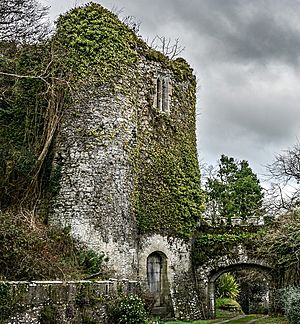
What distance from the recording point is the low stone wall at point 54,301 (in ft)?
31.4

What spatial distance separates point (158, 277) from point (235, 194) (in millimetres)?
15054

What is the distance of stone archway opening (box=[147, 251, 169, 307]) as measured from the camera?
19.5 meters

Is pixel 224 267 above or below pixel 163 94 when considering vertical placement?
below

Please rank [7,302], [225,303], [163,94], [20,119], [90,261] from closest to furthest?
[7,302], [90,261], [20,119], [163,94], [225,303]

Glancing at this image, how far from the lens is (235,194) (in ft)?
111

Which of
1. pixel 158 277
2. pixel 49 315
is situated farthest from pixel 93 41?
pixel 49 315

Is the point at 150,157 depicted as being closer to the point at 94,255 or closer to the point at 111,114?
the point at 111,114

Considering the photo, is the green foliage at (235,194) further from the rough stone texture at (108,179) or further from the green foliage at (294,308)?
the green foliage at (294,308)

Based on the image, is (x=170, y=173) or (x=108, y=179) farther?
(x=170, y=173)

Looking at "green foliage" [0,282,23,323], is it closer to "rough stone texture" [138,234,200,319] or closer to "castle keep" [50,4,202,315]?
"castle keep" [50,4,202,315]

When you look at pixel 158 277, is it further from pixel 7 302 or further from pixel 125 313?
pixel 7 302

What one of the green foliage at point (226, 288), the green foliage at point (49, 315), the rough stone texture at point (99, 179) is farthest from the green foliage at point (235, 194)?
the green foliage at point (49, 315)

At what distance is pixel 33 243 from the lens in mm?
12766

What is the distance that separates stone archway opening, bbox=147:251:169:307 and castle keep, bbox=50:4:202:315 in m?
0.04
